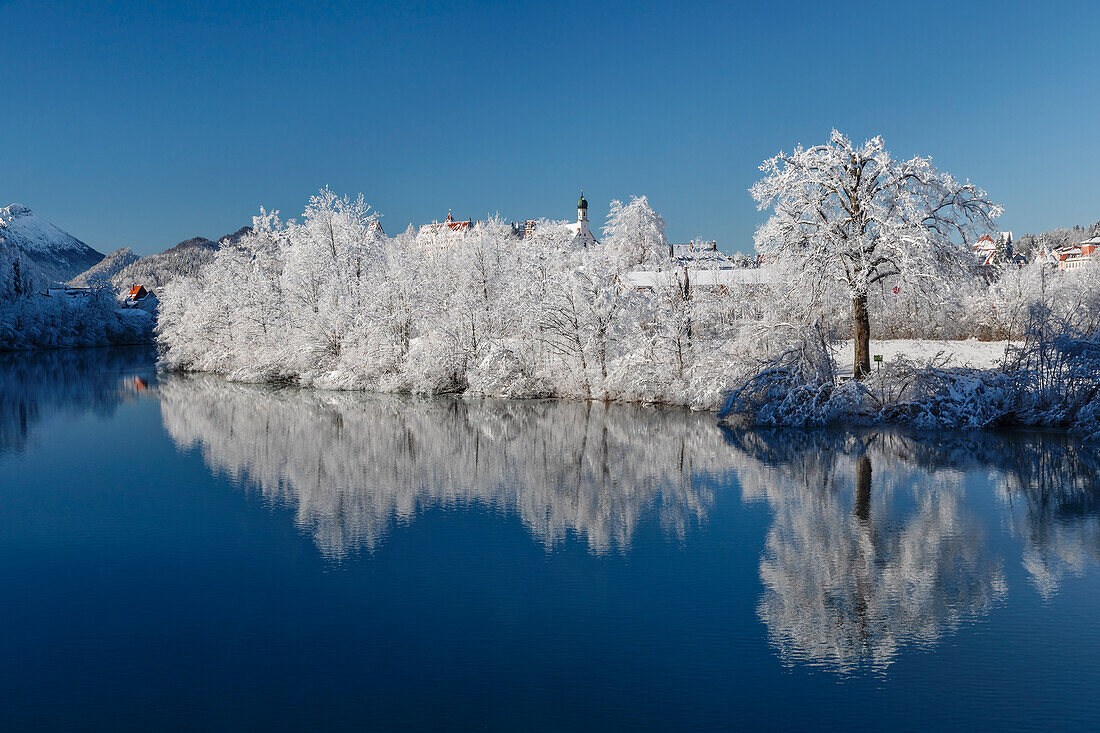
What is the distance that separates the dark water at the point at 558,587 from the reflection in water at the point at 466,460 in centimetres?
12

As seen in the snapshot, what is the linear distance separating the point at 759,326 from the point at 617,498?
1293cm

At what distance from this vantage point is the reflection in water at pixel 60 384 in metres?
27.8

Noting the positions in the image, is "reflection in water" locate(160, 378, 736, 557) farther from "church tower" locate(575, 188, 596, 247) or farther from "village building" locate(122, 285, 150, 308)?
"village building" locate(122, 285, 150, 308)

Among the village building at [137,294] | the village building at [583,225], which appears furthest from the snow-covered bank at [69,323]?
→ the village building at [583,225]

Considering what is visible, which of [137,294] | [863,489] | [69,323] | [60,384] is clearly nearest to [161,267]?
[137,294]

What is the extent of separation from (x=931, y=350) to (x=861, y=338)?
13156 millimetres

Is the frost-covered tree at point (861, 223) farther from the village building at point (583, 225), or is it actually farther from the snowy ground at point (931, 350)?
the village building at point (583, 225)

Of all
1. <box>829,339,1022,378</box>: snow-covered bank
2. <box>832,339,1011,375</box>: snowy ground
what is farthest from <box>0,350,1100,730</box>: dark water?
<box>832,339,1011,375</box>: snowy ground

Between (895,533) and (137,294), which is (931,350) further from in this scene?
(137,294)

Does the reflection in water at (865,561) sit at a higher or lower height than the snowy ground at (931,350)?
lower

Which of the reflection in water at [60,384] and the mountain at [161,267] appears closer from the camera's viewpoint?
the reflection in water at [60,384]

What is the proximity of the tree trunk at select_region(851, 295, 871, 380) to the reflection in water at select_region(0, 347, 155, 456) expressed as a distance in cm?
2563

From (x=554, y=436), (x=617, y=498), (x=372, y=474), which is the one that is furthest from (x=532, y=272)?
(x=617, y=498)

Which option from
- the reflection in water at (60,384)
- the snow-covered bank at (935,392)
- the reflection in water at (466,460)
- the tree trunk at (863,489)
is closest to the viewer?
the tree trunk at (863,489)
